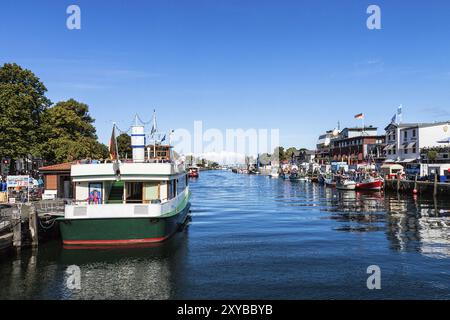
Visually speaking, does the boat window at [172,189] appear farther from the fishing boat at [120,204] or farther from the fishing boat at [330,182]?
the fishing boat at [330,182]

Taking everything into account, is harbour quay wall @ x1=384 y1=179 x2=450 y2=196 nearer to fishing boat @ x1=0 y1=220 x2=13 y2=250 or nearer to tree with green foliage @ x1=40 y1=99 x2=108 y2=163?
tree with green foliage @ x1=40 y1=99 x2=108 y2=163

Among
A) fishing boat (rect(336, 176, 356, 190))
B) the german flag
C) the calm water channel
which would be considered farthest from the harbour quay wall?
the german flag

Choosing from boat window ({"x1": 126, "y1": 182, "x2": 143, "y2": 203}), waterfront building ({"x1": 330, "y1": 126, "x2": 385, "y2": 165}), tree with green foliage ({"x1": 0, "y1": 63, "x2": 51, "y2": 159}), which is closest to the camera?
boat window ({"x1": 126, "y1": 182, "x2": 143, "y2": 203})

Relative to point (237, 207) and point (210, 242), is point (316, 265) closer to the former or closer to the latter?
point (210, 242)

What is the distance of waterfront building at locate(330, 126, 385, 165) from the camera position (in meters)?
116

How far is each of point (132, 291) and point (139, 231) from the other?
25.3ft

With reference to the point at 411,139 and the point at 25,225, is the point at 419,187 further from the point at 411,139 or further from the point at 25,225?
the point at 25,225

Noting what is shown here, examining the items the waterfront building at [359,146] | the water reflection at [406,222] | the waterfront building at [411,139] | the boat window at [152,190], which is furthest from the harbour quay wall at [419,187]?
the boat window at [152,190]

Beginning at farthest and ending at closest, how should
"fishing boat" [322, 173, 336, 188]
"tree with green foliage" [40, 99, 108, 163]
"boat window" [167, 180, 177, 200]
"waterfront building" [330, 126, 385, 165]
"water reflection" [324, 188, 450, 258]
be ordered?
1. "waterfront building" [330, 126, 385, 165]
2. "fishing boat" [322, 173, 336, 188]
3. "tree with green foliage" [40, 99, 108, 163]
4. "boat window" [167, 180, 177, 200]
5. "water reflection" [324, 188, 450, 258]

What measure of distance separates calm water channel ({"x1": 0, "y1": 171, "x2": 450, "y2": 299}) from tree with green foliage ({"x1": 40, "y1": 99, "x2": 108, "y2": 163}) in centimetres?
3123

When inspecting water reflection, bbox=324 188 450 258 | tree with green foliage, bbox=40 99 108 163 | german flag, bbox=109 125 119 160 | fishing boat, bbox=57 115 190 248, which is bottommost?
water reflection, bbox=324 188 450 258

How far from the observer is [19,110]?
168 feet

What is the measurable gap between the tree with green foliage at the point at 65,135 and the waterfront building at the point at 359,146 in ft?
241
